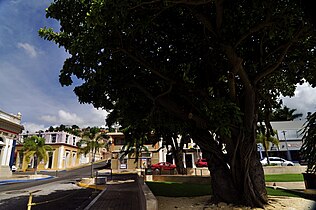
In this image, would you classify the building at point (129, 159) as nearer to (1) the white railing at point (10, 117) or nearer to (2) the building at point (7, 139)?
(1) the white railing at point (10, 117)

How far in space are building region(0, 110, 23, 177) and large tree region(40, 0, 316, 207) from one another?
24.5m

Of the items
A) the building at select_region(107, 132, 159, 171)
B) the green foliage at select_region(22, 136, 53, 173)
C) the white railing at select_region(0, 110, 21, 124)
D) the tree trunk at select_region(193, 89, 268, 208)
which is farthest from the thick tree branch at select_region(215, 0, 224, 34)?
the building at select_region(107, 132, 159, 171)

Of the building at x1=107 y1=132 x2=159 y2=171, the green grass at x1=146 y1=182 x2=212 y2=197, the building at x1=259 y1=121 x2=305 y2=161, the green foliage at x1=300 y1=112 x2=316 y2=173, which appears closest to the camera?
the green foliage at x1=300 y1=112 x2=316 y2=173

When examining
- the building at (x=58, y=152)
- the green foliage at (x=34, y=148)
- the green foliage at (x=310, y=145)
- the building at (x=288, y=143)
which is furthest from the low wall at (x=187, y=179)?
the building at (x=58, y=152)

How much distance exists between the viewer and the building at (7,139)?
92.6ft

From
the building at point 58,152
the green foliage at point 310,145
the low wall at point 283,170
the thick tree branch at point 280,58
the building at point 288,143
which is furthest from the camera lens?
the building at point 58,152

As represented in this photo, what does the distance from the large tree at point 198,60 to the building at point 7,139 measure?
80.3 ft

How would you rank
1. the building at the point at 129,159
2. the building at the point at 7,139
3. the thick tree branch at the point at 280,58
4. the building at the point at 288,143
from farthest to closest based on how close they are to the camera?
the building at the point at 129,159, the building at the point at 288,143, the building at the point at 7,139, the thick tree branch at the point at 280,58

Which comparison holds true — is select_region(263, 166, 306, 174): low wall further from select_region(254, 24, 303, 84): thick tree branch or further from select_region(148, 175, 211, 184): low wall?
select_region(254, 24, 303, 84): thick tree branch

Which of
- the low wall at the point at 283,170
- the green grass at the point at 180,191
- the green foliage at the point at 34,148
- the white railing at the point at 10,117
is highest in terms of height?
the white railing at the point at 10,117

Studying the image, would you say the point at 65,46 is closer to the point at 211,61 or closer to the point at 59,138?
the point at 211,61

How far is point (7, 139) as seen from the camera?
29.4 meters

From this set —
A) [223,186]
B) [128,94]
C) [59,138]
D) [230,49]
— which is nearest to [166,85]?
[128,94]

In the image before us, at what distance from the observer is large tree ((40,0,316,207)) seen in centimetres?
657
